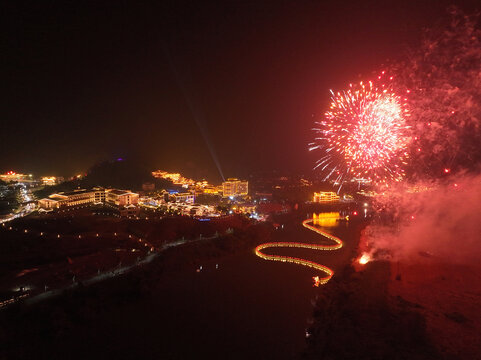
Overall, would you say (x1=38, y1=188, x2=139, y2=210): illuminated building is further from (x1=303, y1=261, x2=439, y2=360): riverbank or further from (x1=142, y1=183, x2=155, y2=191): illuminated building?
(x1=303, y1=261, x2=439, y2=360): riverbank

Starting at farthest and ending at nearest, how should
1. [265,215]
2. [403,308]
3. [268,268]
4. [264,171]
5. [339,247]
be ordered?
[264,171] < [265,215] < [339,247] < [268,268] < [403,308]

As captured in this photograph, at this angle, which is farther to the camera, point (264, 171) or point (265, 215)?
point (264, 171)

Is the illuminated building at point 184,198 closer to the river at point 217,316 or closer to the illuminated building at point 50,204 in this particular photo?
the illuminated building at point 50,204

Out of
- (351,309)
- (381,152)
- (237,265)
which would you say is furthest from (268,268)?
(381,152)

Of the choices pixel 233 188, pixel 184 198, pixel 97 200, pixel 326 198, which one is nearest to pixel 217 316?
pixel 184 198

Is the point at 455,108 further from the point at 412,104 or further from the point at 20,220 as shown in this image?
the point at 20,220

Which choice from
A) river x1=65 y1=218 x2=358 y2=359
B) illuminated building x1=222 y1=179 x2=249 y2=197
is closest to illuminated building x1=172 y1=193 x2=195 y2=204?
illuminated building x1=222 y1=179 x2=249 y2=197
